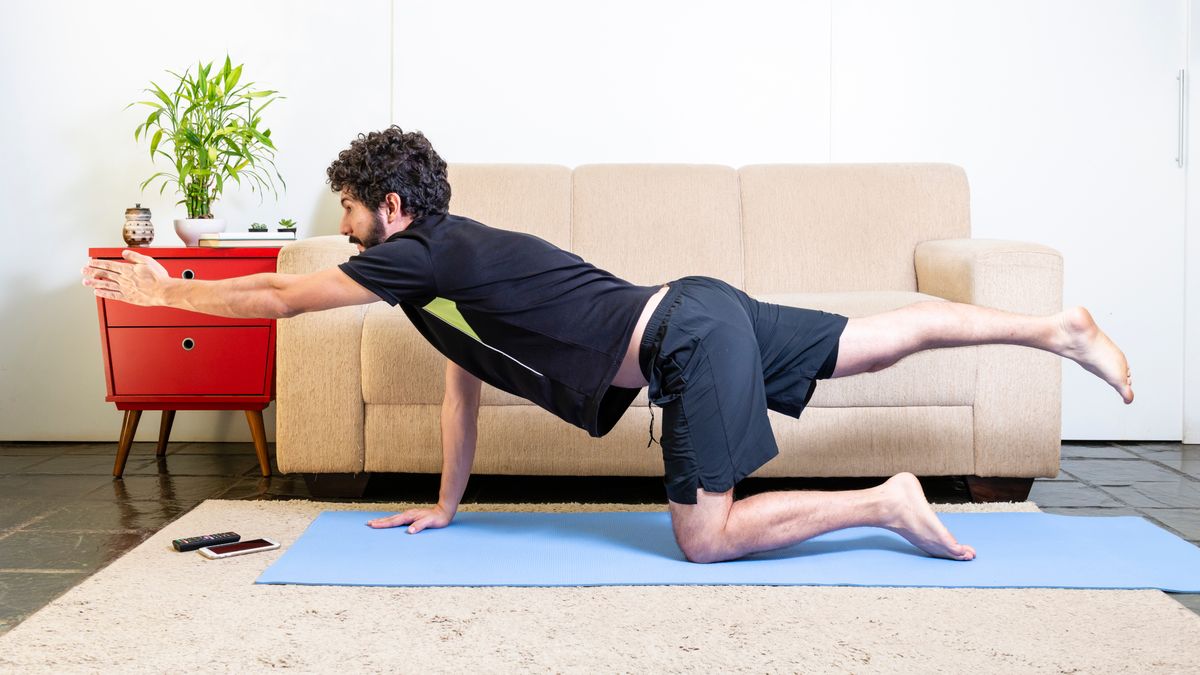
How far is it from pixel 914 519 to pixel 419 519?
1050 millimetres

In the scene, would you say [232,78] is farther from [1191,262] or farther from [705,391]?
[1191,262]

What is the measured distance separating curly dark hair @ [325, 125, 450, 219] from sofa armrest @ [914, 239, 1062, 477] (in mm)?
1421

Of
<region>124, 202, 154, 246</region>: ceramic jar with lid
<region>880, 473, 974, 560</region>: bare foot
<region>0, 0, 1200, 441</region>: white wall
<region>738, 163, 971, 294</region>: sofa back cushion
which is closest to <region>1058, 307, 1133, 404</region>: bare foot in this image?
<region>880, 473, 974, 560</region>: bare foot

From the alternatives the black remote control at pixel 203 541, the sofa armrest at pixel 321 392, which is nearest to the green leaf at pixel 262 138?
the sofa armrest at pixel 321 392

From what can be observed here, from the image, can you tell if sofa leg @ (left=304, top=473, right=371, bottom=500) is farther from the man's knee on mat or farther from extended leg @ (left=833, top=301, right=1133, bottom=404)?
extended leg @ (left=833, top=301, right=1133, bottom=404)

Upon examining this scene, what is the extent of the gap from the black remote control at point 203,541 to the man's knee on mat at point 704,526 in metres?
0.96

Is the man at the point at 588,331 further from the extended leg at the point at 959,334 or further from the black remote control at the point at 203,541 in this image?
the black remote control at the point at 203,541

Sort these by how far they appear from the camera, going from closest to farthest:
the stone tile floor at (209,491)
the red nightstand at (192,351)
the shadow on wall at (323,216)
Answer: the stone tile floor at (209,491) < the red nightstand at (192,351) < the shadow on wall at (323,216)

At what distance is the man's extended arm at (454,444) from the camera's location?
2326 mm

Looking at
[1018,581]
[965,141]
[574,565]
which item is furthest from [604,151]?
[1018,581]

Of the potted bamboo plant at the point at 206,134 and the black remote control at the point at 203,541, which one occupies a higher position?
the potted bamboo plant at the point at 206,134

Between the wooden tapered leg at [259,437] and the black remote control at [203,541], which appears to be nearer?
the black remote control at [203,541]

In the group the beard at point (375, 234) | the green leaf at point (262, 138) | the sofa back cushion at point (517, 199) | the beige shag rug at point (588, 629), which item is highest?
the green leaf at point (262, 138)

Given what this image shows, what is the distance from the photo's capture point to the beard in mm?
2109
